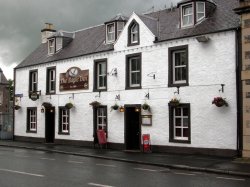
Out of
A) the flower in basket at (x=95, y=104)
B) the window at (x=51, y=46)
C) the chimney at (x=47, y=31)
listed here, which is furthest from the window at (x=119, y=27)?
the chimney at (x=47, y=31)

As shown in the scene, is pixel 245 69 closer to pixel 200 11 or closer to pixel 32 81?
pixel 200 11

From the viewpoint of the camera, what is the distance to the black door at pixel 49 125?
29.4m

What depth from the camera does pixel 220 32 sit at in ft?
63.2

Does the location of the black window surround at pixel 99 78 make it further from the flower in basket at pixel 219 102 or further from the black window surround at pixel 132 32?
the flower in basket at pixel 219 102

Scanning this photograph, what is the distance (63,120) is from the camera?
28250 mm

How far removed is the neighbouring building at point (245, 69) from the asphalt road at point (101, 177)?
13.3ft

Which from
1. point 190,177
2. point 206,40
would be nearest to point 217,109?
point 206,40

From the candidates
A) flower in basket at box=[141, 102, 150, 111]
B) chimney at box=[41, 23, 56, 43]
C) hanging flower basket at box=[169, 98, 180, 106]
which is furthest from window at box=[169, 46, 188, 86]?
chimney at box=[41, 23, 56, 43]

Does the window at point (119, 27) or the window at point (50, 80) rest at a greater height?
the window at point (119, 27)

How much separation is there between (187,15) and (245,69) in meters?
5.27

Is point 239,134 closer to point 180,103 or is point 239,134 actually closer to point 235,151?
point 235,151

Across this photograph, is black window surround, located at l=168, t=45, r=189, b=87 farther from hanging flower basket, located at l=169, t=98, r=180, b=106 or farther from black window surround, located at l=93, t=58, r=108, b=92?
black window surround, located at l=93, t=58, r=108, b=92

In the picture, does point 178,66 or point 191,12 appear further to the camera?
point 191,12

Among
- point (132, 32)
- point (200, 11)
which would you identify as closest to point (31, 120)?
point (132, 32)
